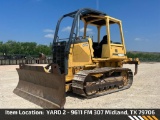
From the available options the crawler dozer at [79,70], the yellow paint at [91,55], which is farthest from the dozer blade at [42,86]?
the yellow paint at [91,55]

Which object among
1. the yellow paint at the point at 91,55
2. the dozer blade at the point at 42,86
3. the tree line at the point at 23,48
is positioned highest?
the tree line at the point at 23,48

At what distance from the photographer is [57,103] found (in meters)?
6.11

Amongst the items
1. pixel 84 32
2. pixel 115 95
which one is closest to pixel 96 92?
pixel 115 95

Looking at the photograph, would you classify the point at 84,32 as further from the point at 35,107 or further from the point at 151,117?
the point at 151,117

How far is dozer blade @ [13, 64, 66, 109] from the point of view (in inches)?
241

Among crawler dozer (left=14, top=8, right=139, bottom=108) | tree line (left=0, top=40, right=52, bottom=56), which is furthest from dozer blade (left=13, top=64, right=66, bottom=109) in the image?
tree line (left=0, top=40, right=52, bottom=56)

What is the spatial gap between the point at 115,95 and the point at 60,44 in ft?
8.87

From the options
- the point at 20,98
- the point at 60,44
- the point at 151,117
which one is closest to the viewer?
the point at 151,117

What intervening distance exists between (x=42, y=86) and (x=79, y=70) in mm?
1564

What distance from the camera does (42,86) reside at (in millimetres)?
7109

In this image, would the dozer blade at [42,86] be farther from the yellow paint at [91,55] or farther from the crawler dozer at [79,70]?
the yellow paint at [91,55]

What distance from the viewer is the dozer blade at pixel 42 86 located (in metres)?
6.11

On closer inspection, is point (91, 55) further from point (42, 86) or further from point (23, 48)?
point (23, 48)

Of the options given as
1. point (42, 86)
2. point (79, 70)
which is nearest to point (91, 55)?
point (79, 70)
